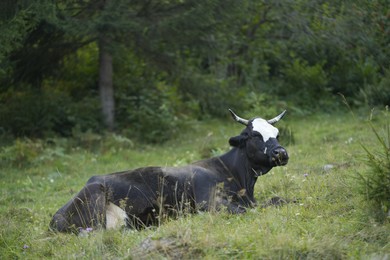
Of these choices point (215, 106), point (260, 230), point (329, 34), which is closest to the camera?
point (260, 230)

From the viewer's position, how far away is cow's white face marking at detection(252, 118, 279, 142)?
31.8ft

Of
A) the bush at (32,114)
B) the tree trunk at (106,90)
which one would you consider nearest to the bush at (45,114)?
the bush at (32,114)

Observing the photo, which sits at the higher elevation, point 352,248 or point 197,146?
point 352,248

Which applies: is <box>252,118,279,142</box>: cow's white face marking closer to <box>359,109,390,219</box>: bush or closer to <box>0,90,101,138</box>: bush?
<box>359,109,390,219</box>: bush

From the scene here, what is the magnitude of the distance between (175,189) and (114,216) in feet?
3.25

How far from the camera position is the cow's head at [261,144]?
9461mm

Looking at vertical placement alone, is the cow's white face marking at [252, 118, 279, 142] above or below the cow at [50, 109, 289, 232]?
above

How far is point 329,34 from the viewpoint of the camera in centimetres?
1806

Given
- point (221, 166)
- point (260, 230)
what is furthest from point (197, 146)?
point (260, 230)

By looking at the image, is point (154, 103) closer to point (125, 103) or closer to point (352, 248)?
point (125, 103)

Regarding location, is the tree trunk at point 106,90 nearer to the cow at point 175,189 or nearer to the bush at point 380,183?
the cow at point 175,189

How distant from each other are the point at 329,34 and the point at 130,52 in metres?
6.05

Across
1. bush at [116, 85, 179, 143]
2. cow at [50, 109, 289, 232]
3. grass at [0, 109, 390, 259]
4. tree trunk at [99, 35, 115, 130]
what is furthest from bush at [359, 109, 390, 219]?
tree trunk at [99, 35, 115, 130]

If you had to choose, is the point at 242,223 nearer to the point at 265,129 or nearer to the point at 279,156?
the point at 279,156
